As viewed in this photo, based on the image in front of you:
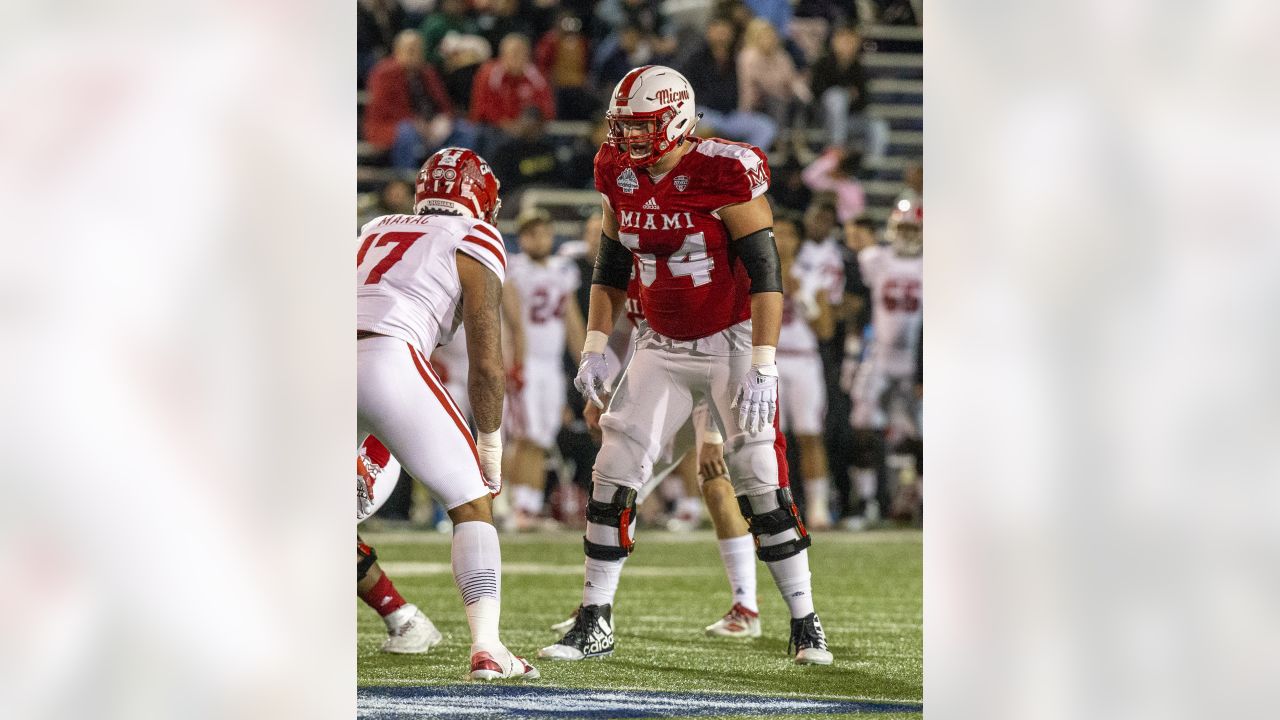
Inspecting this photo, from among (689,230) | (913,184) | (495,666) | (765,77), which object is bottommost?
(495,666)

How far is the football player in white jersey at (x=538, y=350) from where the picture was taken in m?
10.3

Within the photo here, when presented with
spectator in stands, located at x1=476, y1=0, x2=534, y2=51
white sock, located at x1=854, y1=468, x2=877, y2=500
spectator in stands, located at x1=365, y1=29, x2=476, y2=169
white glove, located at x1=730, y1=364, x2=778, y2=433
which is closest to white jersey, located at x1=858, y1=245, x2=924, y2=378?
white sock, located at x1=854, y1=468, x2=877, y2=500

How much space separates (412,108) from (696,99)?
2202 mm

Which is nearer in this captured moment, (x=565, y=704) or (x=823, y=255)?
(x=565, y=704)

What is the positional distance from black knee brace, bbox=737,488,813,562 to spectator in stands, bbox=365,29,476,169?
7.12 metres

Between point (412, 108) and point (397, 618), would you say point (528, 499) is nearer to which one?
point (412, 108)

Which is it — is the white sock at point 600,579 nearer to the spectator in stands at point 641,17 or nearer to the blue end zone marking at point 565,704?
the blue end zone marking at point 565,704

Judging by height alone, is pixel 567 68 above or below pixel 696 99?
above

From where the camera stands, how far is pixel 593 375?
5.14 meters
